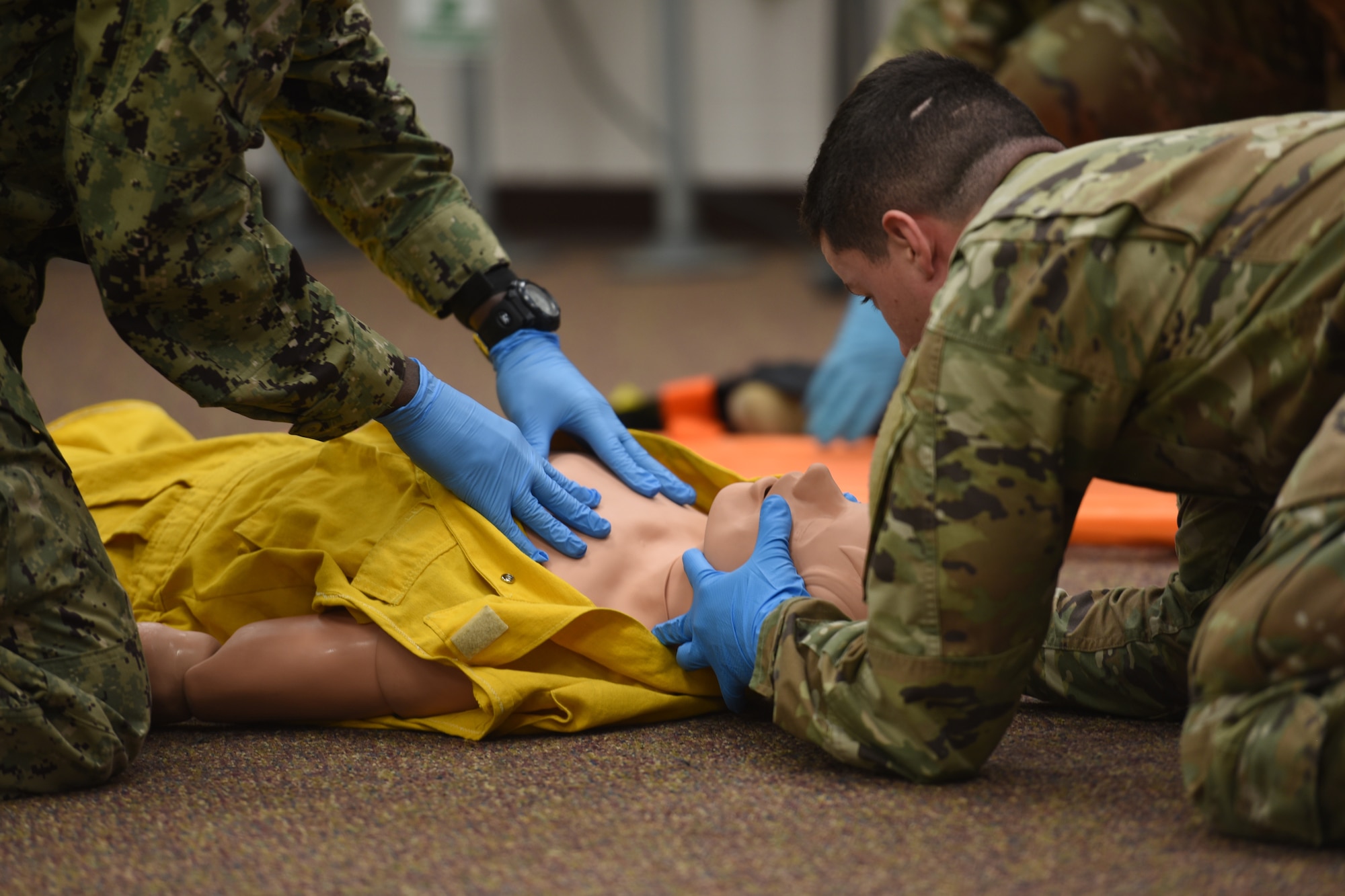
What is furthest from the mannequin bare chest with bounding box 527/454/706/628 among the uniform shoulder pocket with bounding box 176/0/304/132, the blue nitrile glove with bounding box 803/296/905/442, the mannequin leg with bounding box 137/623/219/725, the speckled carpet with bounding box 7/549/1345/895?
the blue nitrile glove with bounding box 803/296/905/442

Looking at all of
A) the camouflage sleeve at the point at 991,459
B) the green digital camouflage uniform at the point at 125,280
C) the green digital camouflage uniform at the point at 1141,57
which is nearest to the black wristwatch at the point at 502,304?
the green digital camouflage uniform at the point at 125,280

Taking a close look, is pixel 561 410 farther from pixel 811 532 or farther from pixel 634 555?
pixel 811 532

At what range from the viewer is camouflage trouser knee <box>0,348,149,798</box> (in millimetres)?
1207

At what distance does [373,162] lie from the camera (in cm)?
166

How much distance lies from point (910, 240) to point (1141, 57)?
64.4 inches

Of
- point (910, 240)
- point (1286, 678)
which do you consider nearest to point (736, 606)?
point (910, 240)

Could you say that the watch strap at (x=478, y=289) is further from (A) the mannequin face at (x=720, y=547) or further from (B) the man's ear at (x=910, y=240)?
(B) the man's ear at (x=910, y=240)

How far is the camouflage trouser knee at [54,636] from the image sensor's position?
1207 mm

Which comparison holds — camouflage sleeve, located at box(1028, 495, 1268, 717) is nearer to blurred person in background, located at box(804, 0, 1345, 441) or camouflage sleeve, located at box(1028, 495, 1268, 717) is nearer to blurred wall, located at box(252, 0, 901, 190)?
blurred person in background, located at box(804, 0, 1345, 441)

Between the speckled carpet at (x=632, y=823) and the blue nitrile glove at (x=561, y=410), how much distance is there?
366 mm

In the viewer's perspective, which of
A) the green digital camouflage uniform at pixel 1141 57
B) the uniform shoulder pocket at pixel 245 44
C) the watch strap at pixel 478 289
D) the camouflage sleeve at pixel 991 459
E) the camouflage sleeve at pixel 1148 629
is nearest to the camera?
the camouflage sleeve at pixel 991 459

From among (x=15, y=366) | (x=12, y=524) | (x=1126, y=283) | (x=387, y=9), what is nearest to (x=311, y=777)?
(x=12, y=524)

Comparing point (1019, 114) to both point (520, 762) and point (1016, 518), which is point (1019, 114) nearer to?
point (1016, 518)

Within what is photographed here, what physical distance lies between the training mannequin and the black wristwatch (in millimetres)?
346
